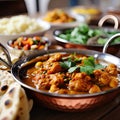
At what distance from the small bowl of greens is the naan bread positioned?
71 cm

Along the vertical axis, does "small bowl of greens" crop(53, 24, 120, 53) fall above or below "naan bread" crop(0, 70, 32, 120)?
below

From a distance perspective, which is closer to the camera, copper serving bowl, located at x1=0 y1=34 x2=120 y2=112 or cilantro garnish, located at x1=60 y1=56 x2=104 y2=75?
copper serving bowl, located at x1=0 y1=34 x2=120 y2=112

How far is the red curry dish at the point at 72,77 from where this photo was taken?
99cm

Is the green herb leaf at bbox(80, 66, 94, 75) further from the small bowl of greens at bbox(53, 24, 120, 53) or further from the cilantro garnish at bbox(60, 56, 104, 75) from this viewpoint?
the small bowl of greens at bbox(53, 24, 120, 53)

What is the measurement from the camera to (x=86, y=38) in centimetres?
174

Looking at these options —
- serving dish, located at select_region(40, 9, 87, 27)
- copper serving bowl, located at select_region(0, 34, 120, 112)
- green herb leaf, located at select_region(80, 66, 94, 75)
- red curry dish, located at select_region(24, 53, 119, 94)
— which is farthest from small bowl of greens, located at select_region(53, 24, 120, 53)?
copper serving bowl, located at select_region(0, 34, 120, 112)

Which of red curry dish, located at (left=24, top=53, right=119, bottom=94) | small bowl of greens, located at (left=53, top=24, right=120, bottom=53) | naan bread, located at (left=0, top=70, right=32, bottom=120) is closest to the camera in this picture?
naan bread, located at (left=0, top=70, right=32, bottom=120)

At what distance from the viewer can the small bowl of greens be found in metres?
1.60

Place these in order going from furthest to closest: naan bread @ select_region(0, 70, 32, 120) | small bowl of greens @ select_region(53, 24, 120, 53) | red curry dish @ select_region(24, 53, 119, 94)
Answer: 1. small bowl of greens @ select_region(53, 24, 120, 53)
2. red curry dish @ select_region(24, 53, 119, 94)
3. naan bread @ select_region(0, 70, 32, 120)

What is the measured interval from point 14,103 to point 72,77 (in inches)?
10.7

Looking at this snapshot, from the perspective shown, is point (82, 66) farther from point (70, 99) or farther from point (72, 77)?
point (70, 99)

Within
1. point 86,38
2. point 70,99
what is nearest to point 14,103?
point 70,99

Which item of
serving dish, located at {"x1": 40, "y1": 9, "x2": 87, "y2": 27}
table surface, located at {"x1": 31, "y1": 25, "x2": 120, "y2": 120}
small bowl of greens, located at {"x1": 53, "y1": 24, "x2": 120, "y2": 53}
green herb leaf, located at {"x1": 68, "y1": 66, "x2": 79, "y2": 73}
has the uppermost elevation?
green herb leaf, located at {"x1": 68, "y1": 66, "x2": 79, "y2": 73}

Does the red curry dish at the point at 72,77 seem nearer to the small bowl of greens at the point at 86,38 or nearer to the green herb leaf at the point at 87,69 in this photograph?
the green herb leaf at the point at 87,69
